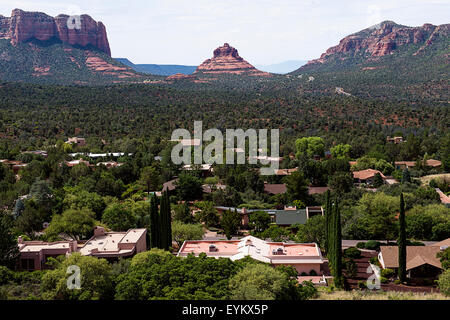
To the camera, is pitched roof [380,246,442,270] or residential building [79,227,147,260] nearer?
pitched roof [380,246,442,270]

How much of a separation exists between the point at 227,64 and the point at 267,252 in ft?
504

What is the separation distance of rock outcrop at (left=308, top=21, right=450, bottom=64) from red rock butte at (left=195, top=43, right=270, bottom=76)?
33825 mm

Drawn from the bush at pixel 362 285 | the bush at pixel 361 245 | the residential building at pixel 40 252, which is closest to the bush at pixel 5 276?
the residential building at pixel 40 252

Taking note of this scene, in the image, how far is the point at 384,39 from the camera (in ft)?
530

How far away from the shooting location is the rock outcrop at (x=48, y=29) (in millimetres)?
142750

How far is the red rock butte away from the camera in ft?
550

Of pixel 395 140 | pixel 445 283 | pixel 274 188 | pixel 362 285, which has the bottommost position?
pixel 362 285

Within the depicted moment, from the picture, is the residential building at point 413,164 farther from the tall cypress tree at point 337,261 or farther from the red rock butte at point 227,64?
the red rock butte at point 227,64

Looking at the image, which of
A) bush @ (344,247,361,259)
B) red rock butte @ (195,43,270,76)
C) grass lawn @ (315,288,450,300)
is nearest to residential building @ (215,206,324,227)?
bush @ (344,247,361,259)

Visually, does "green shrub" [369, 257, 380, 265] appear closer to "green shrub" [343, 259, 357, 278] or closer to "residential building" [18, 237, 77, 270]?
"green shrub" [343, 259, 357, 278]

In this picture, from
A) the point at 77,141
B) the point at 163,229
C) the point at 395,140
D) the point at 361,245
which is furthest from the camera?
the point at 395,140

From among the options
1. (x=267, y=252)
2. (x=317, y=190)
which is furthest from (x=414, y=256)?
(x=317, y=190)

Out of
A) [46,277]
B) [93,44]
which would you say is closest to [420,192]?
[46,277]

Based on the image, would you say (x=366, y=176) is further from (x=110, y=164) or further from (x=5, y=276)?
(x=5, y=276)
